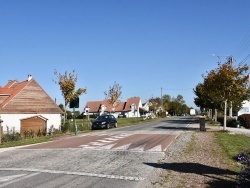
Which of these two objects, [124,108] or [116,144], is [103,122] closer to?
[116,144]

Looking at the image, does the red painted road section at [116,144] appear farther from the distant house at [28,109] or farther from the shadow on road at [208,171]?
the distant house at [28,109]

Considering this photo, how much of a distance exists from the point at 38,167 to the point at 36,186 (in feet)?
9.01

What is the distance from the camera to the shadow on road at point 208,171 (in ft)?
26.8

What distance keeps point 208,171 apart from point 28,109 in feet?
104

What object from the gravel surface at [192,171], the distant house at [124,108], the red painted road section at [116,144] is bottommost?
the red painted road section at [116,144]

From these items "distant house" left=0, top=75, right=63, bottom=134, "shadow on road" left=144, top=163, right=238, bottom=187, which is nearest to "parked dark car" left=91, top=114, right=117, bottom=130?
"distant house" left=0, top=75, right=63, bottom=134

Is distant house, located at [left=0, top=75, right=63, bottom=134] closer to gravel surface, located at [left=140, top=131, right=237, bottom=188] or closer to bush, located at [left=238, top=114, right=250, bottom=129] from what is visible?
bush, located at [left=238, top=114, right=250, bottom=129]

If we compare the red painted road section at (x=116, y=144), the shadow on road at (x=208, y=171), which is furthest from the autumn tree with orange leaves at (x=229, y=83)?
the shadow on road at (x=208, y=171)

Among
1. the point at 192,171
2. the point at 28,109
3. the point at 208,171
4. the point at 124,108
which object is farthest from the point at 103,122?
the point at 124,108

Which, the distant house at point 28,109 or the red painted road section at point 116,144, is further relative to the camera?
the distant house at point 28,109

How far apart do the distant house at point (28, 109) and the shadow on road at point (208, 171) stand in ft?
86.5

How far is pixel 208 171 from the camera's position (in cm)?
961

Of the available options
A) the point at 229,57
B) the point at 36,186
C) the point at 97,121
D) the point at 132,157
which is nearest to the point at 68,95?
the point at 97,121

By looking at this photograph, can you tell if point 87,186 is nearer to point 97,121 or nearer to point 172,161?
point 172,161
